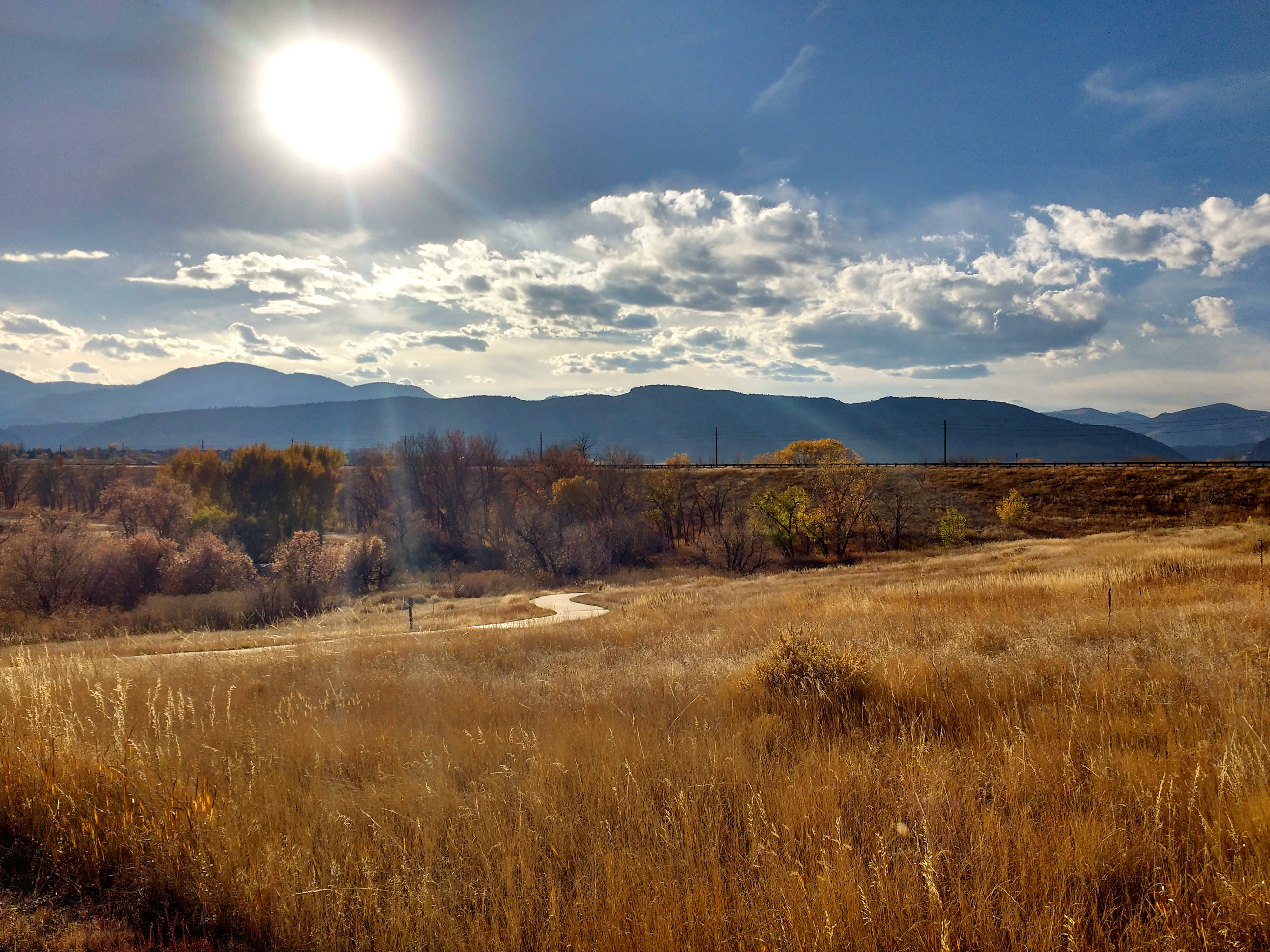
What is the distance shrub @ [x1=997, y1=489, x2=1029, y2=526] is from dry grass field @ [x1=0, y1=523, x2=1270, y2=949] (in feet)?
212

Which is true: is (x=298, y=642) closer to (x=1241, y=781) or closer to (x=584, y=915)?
(x=584, y=915)

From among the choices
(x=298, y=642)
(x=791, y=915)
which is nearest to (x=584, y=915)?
(x=791, y=915)

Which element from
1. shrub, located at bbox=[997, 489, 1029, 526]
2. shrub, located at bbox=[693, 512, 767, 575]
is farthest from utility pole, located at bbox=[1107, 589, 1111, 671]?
shrub, located at bbox=[997, 489, 1029, 526]

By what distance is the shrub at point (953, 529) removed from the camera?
201 ft

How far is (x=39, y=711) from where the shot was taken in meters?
5.86

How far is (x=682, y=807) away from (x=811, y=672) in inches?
139

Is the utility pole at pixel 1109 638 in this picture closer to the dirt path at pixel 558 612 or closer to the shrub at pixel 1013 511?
the dirt path at pixel 558 612

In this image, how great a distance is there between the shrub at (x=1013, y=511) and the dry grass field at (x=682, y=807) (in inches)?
2549

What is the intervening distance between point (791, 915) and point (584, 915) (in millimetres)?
987

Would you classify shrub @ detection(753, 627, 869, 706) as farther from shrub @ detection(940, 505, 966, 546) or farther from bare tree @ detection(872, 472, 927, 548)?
bare tree @ detection(872, 472, 927, 548)

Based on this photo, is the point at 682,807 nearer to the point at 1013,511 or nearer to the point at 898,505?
the point at 898,505

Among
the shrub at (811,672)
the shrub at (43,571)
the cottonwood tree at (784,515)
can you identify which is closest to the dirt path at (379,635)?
the shrub at (811,672)

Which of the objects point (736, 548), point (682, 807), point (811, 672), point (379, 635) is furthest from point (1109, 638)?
point (736, 548)

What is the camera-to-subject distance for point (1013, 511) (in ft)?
215
